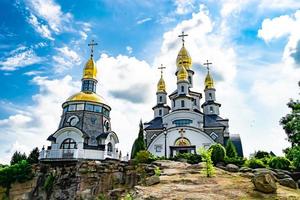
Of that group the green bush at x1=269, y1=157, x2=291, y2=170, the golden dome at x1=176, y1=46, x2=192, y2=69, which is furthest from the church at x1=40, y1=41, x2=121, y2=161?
the golden dome at x1=176, y1=46, x2=192, y2=69

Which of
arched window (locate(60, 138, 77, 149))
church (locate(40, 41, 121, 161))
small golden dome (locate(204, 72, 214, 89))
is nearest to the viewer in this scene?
church (locate(40, 41, 121, 161))

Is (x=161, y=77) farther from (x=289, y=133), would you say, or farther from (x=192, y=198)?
(x=192, y=198)

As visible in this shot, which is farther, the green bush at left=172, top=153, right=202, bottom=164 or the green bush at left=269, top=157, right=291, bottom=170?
the green bush at left=172, top=153, right=202, bottom=164

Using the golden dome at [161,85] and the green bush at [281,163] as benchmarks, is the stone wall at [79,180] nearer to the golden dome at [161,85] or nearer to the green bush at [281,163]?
the green bush at [281,163]

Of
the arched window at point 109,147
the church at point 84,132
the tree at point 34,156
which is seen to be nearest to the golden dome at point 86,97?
the church at point 84,132

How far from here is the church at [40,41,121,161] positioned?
1034 inches

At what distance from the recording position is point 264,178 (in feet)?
38.4

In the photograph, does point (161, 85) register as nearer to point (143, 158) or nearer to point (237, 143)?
point (237, 143)

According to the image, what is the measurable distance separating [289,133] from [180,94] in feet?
62.0

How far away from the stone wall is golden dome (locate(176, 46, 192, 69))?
2618 cm

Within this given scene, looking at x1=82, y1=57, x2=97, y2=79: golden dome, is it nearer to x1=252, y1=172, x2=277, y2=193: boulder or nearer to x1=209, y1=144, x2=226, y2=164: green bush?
x1=209, y1=144, x2=226, y2=164: green bush

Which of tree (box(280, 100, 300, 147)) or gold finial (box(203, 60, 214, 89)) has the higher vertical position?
gold finial (box(203, 60, 214, 89))

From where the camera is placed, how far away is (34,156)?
1063 inches

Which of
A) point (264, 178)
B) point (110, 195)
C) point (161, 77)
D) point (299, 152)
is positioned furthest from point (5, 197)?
point (161, 77)
